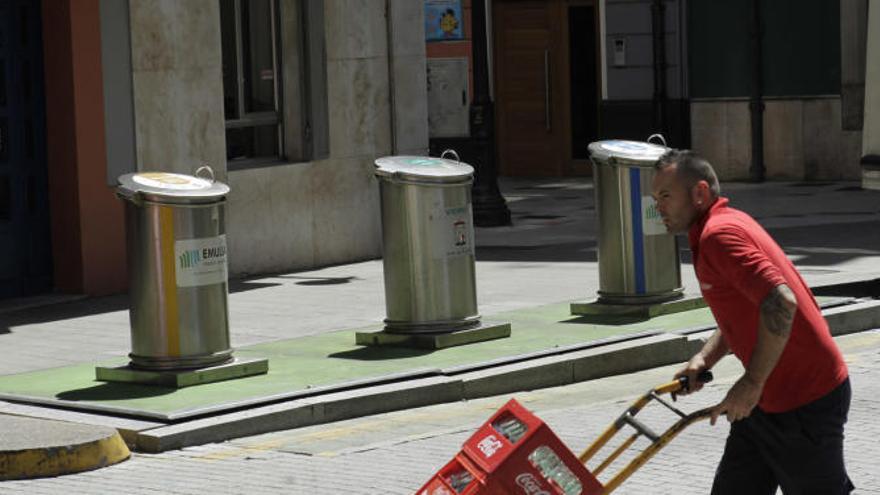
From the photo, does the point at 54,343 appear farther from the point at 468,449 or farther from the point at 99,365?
the point at 468,449

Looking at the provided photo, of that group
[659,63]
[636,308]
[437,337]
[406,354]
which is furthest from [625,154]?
[659,63]

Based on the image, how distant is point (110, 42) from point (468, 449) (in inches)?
421

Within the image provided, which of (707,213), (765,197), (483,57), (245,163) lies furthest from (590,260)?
(707,213)

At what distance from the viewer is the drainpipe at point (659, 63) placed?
90.0ft

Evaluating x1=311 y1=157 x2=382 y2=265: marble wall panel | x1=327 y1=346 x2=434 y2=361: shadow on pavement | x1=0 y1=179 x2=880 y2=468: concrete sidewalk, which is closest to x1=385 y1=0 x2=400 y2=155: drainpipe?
x1=311 y1=157 x2=382 y2=265: marble wall panel

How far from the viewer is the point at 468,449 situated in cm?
623

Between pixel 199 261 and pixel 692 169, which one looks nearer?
pixel 692 169

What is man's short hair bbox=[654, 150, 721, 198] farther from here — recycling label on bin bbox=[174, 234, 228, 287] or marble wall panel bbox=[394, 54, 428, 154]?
marble wall panel bbox=[394, 54, 428, 154]

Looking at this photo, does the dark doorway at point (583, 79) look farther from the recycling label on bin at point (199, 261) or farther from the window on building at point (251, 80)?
the recycling label on bin at point (199, 261)

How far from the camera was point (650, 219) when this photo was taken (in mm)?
13797

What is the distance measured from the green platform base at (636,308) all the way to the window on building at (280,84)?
16.5 ft

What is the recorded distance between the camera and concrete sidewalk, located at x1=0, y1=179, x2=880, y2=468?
35.2ft

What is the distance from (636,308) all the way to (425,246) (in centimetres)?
199

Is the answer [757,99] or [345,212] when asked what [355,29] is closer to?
[345,212]
